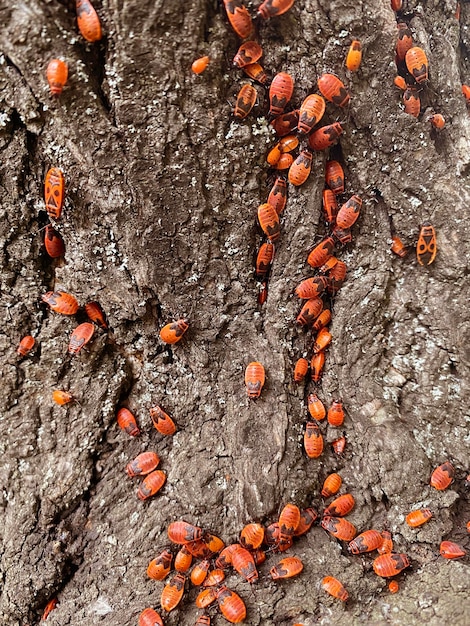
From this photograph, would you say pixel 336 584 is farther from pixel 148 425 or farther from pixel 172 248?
pixel 172 248

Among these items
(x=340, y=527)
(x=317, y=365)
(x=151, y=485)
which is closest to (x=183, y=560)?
(x=151, y=485)

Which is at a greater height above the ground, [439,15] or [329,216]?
[439,15]

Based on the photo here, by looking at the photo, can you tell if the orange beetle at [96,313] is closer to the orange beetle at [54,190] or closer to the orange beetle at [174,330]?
the orange beetle at [174,330]

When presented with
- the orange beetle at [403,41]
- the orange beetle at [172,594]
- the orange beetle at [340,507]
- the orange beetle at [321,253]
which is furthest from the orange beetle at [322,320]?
the orange beetle at [172,594]

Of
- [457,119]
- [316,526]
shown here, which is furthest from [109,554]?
[457,119]

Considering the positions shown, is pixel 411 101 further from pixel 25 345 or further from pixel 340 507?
pixel 25 345

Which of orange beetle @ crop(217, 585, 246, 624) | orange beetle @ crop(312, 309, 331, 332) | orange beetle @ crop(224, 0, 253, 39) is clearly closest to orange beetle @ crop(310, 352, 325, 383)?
orange beetle @ crop(312, 309, 331, 332)
